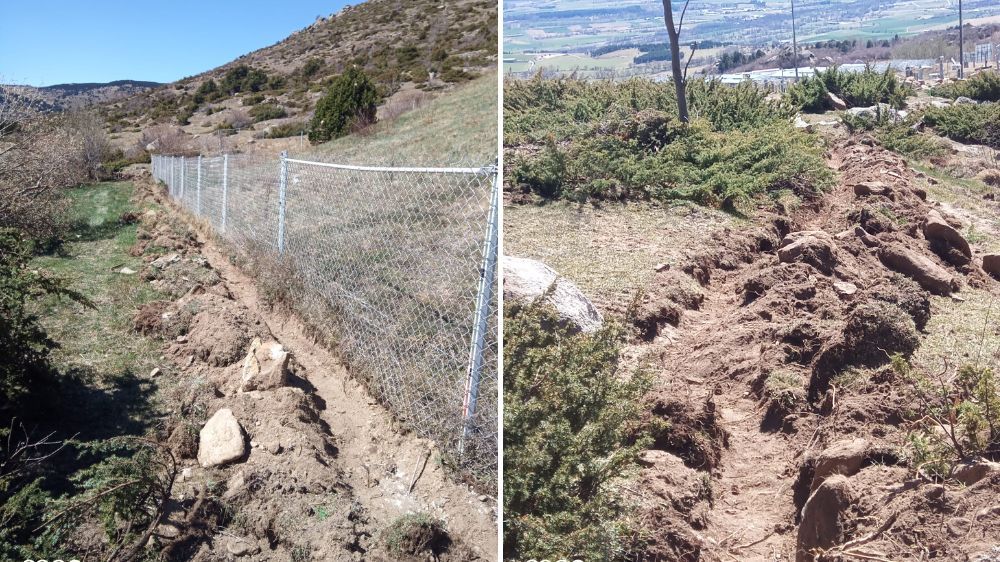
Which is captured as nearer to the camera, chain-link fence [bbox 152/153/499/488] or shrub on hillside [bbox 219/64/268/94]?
chain-link fence [bbox 152/153/499/488]

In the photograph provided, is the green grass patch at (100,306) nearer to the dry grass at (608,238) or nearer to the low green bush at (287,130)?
the dry grass at (608,238)

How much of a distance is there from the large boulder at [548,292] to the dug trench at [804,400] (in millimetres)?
Answer: 456

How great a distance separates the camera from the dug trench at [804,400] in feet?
7.68

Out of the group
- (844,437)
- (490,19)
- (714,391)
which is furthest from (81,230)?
(490,19)

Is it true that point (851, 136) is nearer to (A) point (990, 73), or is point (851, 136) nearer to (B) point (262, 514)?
(A) point (990, 73)

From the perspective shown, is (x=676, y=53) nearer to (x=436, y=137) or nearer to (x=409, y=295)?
(x=436, y=137)

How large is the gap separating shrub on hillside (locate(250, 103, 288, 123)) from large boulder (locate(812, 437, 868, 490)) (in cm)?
2882

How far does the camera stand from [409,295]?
4.86 metres

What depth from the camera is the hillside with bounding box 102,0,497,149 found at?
1121 inches

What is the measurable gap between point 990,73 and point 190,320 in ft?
51.8

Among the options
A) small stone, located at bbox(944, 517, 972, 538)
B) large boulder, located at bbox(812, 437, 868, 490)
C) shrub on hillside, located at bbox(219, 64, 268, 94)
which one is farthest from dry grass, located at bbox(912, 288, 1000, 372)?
shrub on hillside, located at bbox(219, 64, 268, 94)

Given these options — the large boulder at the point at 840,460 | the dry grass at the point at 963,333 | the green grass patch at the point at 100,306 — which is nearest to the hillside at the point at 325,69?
the green grass patch at the point at 100,306

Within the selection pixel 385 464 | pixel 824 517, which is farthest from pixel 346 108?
pixel 824 517

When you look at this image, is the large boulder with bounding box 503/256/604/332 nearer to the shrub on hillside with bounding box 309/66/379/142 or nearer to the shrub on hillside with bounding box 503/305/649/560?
the shrub on hillside with bounding box 503/305/649/560
